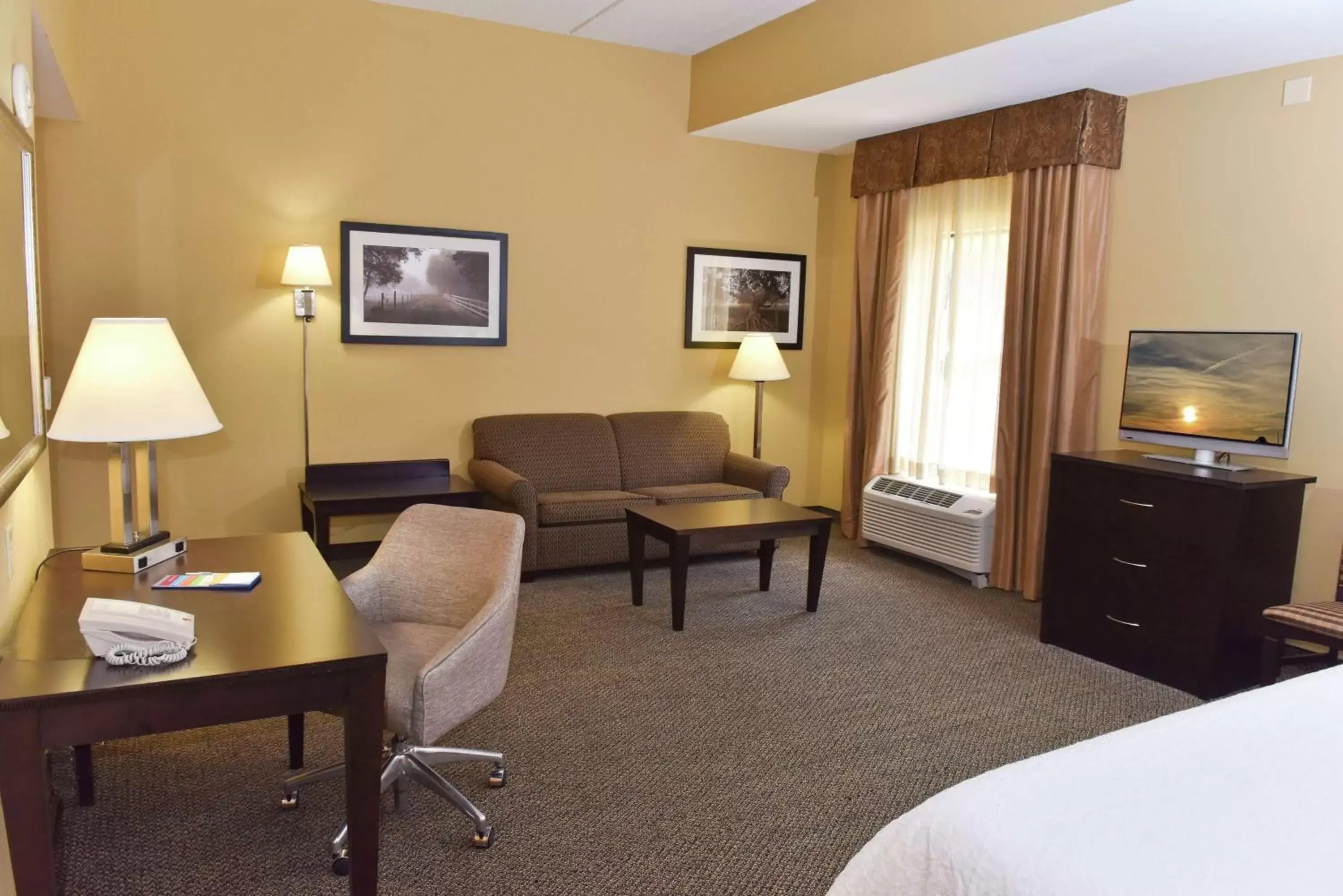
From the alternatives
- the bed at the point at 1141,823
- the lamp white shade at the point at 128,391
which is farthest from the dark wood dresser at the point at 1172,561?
the lamp white shade at the point at 128,391

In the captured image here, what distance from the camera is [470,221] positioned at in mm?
5586

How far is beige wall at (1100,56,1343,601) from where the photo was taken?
3.97 m

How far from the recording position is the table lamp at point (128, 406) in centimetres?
241

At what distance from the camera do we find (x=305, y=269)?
486 cm

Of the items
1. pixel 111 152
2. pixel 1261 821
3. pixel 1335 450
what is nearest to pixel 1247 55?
pixel 1335 450

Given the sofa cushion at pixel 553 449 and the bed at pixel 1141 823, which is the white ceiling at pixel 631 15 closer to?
the sofa cushion at pixel 553 449

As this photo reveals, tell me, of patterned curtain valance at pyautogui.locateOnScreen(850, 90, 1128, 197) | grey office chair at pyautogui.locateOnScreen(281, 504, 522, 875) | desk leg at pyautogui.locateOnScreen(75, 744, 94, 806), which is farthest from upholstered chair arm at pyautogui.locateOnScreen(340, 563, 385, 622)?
patterned curtain valance at pyautogui.locateOnScreen(850, 90, 1128, 197)

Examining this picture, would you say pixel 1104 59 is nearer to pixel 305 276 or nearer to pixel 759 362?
pixel 759 362

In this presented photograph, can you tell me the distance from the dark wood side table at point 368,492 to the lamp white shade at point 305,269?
1.03 meters

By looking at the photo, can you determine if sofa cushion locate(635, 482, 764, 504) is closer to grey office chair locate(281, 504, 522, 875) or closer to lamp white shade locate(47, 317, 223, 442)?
grey office chair locate(281, 504, 522, 875)

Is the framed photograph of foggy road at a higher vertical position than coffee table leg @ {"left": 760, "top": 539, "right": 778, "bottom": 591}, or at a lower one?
higher

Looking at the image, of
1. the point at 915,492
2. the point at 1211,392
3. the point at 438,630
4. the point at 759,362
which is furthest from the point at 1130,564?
the point at 438,630

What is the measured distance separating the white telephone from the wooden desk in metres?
0.03

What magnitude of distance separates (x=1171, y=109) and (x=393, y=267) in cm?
417
